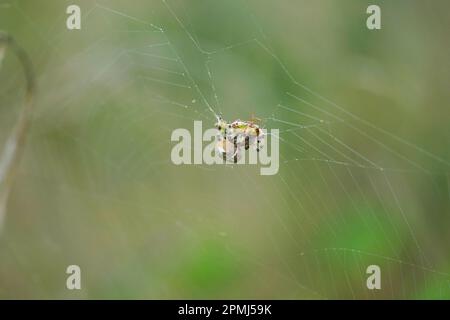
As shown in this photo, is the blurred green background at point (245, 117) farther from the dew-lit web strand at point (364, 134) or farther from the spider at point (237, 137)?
the spider at point (237, 137)

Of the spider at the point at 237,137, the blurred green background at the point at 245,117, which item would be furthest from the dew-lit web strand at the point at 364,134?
the spider at the point at 237,137

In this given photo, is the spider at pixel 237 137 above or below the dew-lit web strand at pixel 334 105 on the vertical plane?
below

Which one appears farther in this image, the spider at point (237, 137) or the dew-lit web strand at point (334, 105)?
the dew-lit web strand at point (334, 105)

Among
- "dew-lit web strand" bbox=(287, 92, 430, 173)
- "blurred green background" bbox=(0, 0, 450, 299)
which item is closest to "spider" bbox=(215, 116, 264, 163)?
"blurred green background" bbox=(0, 0, 450, 299)

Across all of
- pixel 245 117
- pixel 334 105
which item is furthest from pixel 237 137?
pixel 334 105

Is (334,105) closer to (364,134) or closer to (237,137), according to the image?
(364,134)
